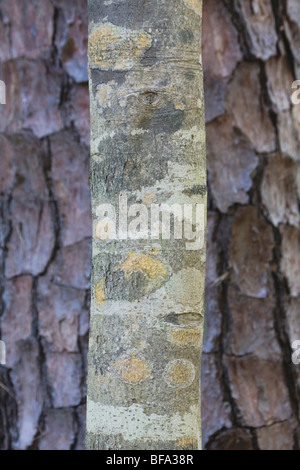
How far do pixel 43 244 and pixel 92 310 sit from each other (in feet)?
1.91

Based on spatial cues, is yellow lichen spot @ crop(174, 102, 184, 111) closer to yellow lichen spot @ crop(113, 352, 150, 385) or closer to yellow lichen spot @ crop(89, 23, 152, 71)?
yellow lichen spot @ crop(89, 23, 152, 71)

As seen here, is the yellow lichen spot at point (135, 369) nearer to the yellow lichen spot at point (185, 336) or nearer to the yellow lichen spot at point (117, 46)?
the yellow lichen spot at point (185, 336)

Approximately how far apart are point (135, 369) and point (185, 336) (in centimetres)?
8

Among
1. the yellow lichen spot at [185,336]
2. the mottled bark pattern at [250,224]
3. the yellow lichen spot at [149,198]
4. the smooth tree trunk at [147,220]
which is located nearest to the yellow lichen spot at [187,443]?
the smooth tree trunk at [147,220]

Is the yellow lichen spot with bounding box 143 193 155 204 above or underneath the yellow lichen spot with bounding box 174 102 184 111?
underneath

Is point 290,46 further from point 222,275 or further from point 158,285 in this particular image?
point 158,285

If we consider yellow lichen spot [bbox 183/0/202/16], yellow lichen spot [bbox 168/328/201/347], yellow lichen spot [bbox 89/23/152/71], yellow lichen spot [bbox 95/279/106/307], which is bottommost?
yellow lichen spot [bbox 168/328/201/347]

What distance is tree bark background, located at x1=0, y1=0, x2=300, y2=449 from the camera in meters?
1.37

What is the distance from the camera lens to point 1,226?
1.42 metres

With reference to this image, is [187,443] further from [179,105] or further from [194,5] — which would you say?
[194,5]

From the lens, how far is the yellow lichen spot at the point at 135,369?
2.62 feet

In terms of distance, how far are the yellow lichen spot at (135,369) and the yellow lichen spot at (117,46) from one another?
373 mm

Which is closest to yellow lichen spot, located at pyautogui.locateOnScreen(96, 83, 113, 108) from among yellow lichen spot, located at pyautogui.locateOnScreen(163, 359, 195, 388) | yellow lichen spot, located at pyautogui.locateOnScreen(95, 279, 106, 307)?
yellow lichen spot, located at pyautogui.locateOnScreen(95, 279, 106, 307)
